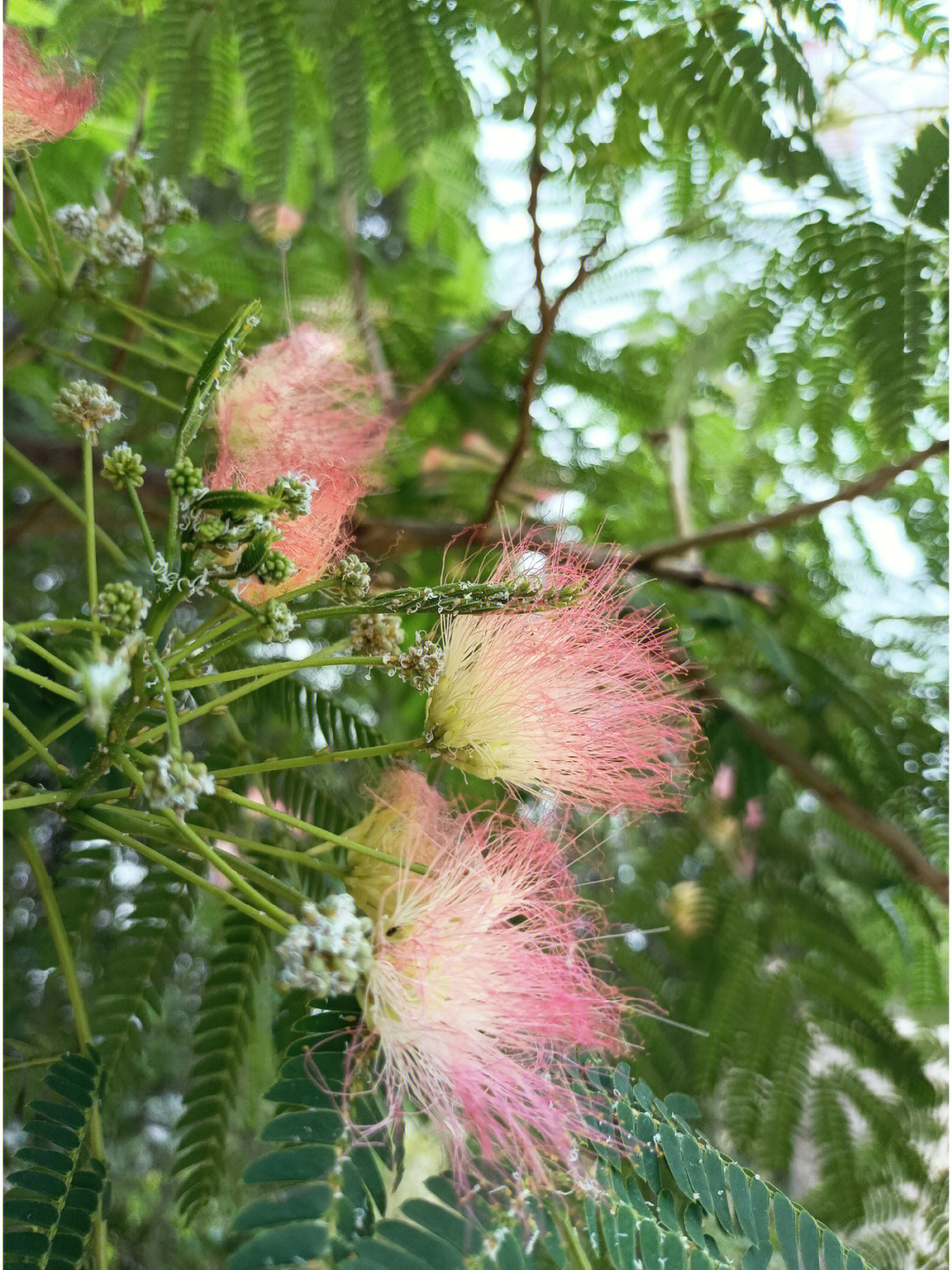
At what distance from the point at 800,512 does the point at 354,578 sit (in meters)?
1.01

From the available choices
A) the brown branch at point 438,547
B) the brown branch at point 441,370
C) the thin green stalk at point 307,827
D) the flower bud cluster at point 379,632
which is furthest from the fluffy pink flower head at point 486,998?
the brown branch at point 441,370

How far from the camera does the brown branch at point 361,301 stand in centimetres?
187

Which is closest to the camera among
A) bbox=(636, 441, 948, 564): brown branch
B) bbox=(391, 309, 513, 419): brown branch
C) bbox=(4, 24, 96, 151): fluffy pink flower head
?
bbox=(4, 24, 96, 151): fluffy pink flower head

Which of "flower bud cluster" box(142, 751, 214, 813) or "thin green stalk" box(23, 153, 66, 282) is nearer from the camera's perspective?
"flower bud cluster" box(142, 751, 214, 813)

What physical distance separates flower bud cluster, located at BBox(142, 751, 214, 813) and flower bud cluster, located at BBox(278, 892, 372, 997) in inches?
4.3

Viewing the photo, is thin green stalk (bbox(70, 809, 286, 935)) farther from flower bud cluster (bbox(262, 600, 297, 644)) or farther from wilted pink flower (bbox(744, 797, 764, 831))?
wilted pink flower (bbox(744, 797, 764, 831))

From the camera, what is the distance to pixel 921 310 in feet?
4.64

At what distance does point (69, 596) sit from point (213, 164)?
803 mm

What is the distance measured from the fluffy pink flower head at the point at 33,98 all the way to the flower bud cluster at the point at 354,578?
682 mm

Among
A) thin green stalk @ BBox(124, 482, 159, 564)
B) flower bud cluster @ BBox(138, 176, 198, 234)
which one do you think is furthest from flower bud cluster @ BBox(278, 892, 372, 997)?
flower bud cluster @ BBox(138, 176, 198, 234)

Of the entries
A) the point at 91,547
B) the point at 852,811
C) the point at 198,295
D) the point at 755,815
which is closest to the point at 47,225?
the point at 198,295

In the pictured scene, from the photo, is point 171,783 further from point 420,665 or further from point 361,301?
point 361,301

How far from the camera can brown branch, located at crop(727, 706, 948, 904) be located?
1.67 meters

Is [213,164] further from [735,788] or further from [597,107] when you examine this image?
[735,788]
